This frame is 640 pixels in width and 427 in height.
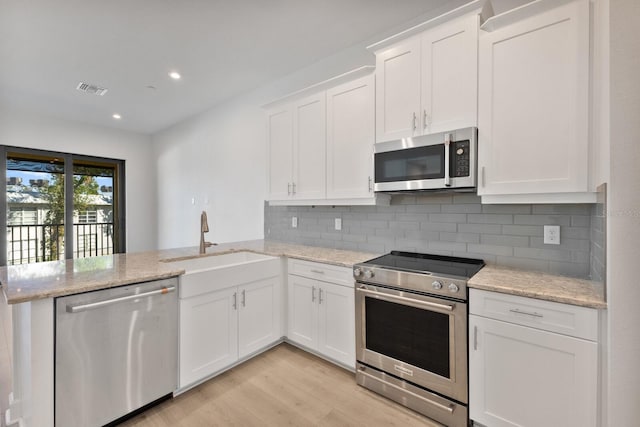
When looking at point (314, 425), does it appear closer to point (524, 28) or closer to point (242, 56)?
point (524, 28)

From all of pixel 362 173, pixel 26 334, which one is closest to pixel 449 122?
pixel 362 173

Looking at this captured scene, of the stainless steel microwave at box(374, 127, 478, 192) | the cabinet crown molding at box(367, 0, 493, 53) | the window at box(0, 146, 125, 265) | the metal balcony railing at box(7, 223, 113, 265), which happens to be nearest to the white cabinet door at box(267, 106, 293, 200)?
the stainless steel microwave at box(374, 127, 478, 192)

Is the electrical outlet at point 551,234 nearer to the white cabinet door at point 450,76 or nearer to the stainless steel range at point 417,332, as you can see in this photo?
the stainless steel range at point 417,332

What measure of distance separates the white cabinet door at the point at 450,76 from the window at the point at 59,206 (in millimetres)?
5950

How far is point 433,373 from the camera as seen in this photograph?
1760 mm

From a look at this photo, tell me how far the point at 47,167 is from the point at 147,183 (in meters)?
1.52

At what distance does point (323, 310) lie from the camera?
7.82 feet

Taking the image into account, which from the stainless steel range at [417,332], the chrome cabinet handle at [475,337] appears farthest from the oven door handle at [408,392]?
the chrome cabinet handle at [475,337]

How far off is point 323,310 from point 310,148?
4.93 ft

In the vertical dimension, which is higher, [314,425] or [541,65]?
[541,65]

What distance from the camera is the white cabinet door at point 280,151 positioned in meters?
2.96

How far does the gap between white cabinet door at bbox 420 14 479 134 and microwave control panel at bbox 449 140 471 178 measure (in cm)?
13

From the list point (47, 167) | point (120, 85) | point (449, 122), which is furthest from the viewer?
point (47, 167)

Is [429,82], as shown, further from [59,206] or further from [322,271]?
[59,206]
